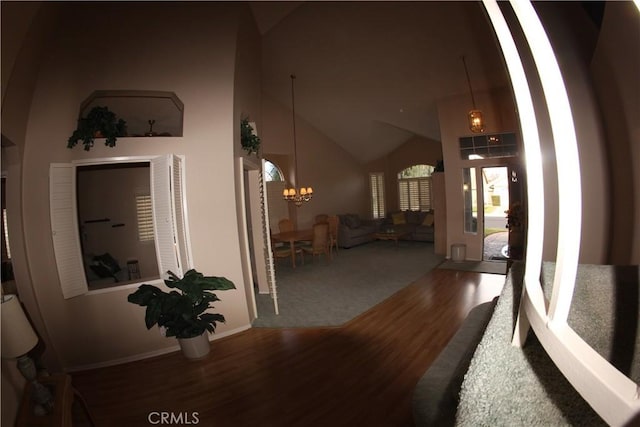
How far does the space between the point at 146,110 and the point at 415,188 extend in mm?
8043

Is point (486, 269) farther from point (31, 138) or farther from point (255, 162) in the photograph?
point (31, 138)

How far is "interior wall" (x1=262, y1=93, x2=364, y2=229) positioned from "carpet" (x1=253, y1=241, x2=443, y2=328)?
1771 millimetres

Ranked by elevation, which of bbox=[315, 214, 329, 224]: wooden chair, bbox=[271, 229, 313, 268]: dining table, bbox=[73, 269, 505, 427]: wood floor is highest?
bbox=[315, 214, 329, 224]: wooden chair

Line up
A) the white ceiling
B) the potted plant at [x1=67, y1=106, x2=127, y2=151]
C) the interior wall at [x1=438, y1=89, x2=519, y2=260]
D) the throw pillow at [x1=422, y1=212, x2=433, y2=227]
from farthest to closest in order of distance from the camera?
the throw pillow at [x1=422, y1=212, x2=433, y2=227], the interior wall at [x1=438, y1=89, x2=519, y2=260], the white ceiling, the potted plant at [x1=67, y1=106, x2=127, y2=151]

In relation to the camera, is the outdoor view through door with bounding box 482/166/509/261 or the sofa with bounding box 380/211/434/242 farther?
the outdoor view through door with bounding box 482/166/509/261

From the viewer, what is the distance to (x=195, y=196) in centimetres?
276

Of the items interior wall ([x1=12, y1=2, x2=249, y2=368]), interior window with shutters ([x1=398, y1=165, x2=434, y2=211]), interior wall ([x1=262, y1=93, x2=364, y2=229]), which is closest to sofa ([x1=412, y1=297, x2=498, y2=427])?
interior wall ([x1=12, y1=2, x2=249, y2=368])

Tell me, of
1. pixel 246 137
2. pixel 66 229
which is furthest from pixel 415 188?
pixel 66 229

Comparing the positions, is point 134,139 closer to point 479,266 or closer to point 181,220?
point 181,220

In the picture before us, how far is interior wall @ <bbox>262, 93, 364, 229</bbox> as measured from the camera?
687 cm

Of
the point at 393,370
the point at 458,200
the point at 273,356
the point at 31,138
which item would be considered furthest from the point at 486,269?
the point at 31,138

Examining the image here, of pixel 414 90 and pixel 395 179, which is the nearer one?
pixel 414 90

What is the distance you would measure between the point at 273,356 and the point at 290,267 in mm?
3155

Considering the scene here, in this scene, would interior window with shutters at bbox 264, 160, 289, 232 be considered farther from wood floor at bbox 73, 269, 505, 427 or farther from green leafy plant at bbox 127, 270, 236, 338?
green leafy plant at bbox 127, 270, 236, 338
